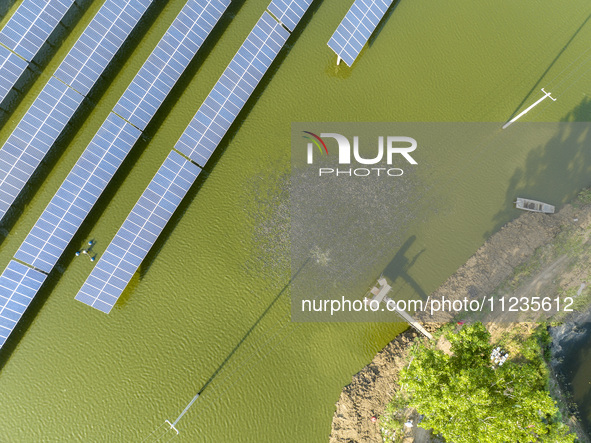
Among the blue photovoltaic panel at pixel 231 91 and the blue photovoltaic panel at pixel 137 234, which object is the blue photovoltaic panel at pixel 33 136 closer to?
the blue photovoltaic panel at pixel 137 234

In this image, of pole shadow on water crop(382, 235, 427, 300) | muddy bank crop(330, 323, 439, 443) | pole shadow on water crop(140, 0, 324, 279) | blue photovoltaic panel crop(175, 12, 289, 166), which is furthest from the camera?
pole shadow on water crop(382, 235, 427, 300)

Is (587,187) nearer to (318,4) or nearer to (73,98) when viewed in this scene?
(318,4)

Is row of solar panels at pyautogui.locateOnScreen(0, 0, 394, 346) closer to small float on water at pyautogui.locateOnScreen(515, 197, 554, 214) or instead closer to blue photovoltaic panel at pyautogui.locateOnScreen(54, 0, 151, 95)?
blue photovoltaic panel at pyautogui.locateOnScreen(54, 0, 151, 95)

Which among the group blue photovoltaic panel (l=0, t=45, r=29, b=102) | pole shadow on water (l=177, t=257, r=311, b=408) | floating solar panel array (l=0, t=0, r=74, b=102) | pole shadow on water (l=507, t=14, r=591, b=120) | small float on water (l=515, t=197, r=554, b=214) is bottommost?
pole shadow on water (l=177, t=257, r=311, b=408)

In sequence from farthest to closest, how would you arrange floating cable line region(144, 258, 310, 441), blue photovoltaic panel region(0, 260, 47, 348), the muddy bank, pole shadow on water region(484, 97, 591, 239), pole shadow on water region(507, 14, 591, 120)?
pole shadow on water region(507, 14, 591, 120) → pole shadow on water region(484, 97, 591, 239) → the muddy bank → floating cable line region(144, 258, 310, 441) → blue photovoltaic panel region(0, 260, 47, 348)

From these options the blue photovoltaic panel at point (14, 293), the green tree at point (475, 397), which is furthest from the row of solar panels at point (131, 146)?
the green tree at point (475, 397)

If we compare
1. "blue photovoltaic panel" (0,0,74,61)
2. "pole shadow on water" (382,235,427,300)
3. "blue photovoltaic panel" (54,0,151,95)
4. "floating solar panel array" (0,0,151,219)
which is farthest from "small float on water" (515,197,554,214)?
"blue photovoltaic panel" (0,0,74,61)

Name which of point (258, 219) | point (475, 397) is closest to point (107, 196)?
point (258, 219)
